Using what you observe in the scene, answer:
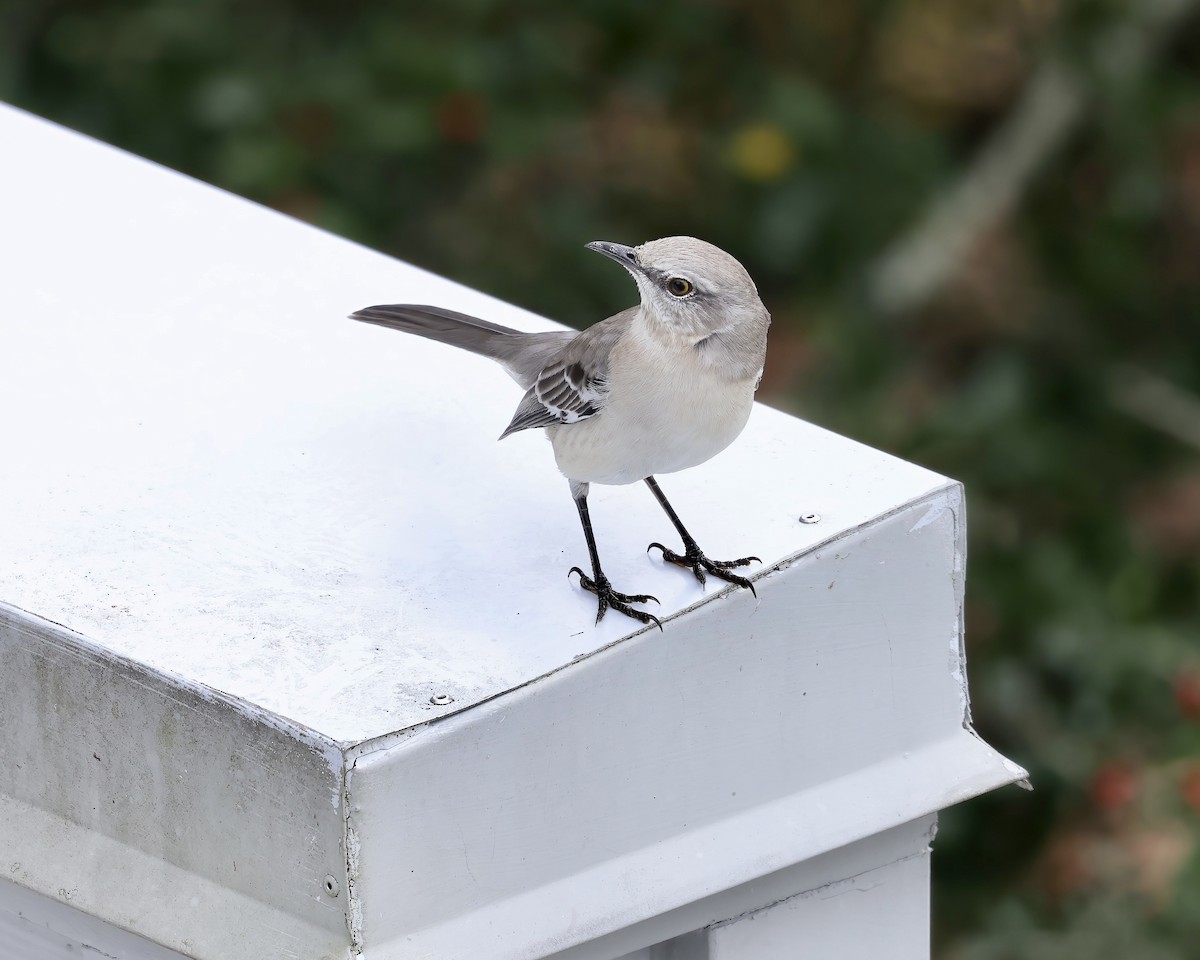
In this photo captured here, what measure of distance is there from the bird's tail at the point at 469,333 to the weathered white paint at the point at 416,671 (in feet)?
0.38

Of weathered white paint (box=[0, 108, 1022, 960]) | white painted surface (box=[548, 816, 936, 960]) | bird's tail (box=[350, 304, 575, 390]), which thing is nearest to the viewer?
weathered white paint (box=[0, 108, 1022, 960])

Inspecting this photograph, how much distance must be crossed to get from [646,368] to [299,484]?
534 millimetres

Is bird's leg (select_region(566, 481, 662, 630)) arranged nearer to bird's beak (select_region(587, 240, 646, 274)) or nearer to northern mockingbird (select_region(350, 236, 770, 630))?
northern mockingbird (select_region(350, 236, 770, 630))

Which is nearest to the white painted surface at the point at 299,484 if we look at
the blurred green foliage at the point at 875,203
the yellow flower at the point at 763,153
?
the blurred green foliage at the point at 875,203

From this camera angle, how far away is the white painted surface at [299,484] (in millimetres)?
1885

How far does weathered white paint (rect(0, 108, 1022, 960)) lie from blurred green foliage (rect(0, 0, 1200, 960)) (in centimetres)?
208

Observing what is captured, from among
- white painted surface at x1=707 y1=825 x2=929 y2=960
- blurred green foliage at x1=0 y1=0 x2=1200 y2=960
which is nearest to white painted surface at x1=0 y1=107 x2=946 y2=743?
white painted surface at x1=707 y1=825 x2=929 y2=960

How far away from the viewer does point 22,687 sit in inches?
74.5

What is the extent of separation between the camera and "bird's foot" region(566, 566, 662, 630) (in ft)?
6.32

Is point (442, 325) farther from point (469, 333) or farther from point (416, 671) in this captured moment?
point (416, 671)

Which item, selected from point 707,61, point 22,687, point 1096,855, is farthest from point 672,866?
point 707,61

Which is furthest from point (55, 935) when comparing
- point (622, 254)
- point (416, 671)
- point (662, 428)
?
Answer: point (622, 254)

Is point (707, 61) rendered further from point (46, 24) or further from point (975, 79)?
point (46, 24)

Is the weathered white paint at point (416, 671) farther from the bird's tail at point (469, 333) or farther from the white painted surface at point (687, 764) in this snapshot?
the bird's tail at point (469, 333)
